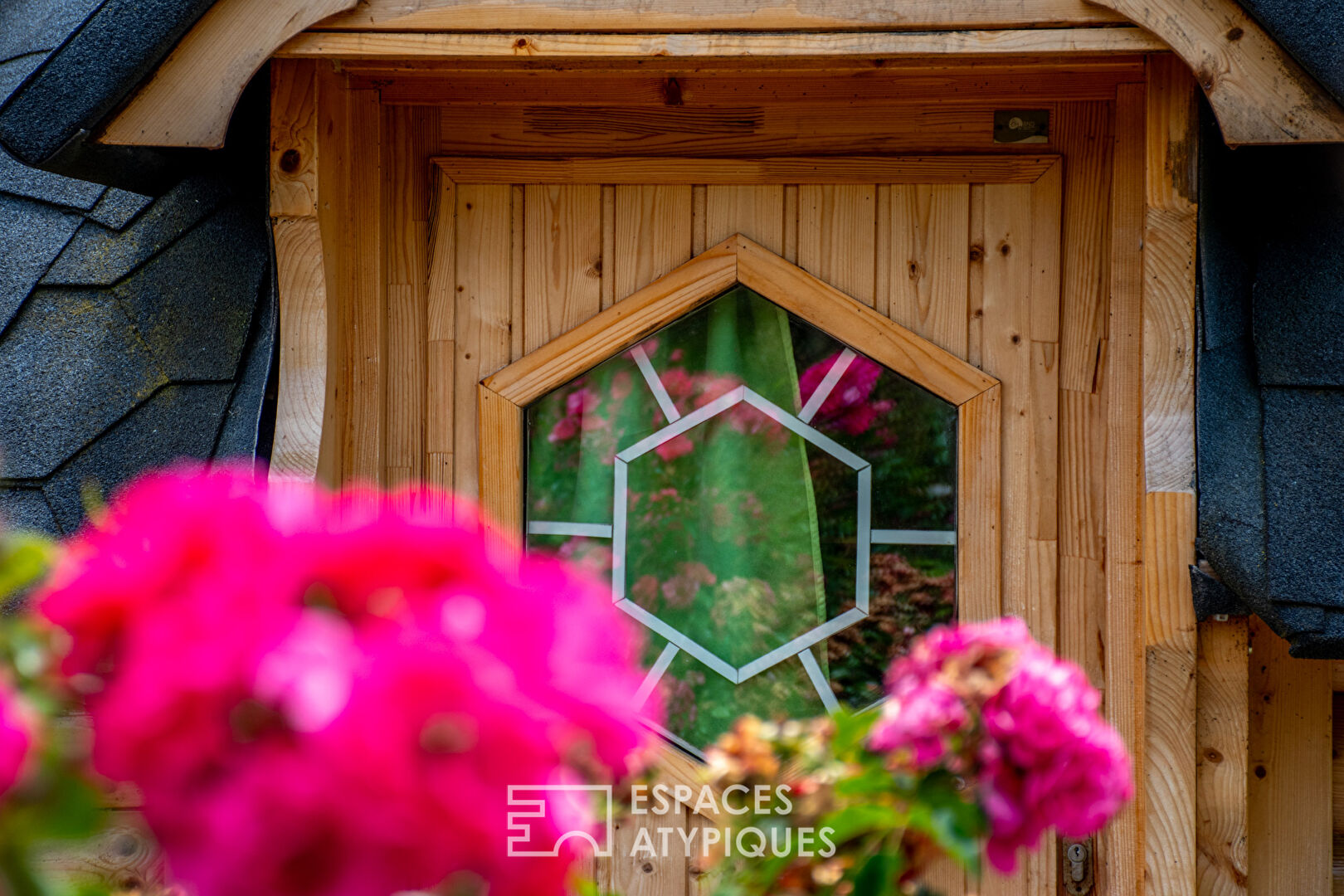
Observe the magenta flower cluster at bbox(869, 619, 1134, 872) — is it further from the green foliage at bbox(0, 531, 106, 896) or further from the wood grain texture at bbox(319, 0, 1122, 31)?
the wood grain texture at bbox(319, 0, 1122, 31)

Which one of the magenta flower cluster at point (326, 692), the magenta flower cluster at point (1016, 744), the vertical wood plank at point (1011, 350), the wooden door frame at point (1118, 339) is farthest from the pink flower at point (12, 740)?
the vertical wood plank at point (1011, 350)

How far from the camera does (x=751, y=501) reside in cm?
154

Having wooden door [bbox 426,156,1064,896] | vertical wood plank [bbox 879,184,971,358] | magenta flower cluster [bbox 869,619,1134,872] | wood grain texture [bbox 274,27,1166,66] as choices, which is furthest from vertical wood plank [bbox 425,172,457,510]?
magenta flower cluster [bbox 869,619,1134,872]

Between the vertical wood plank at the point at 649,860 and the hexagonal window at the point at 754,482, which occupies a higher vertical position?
the hexagonal window at the point at 754,482

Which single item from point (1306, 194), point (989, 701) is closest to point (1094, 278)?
point (1306, 194)

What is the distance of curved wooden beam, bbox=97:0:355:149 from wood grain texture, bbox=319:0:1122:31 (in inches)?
1.9

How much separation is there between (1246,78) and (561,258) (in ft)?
3.03

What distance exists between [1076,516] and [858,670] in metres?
0.38

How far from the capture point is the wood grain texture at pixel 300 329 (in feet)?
4.47

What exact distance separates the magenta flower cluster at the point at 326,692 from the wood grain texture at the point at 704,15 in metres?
0.98

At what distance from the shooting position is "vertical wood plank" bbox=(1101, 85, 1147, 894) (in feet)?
4.55

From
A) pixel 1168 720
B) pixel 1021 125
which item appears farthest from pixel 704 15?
pixel 1168 720

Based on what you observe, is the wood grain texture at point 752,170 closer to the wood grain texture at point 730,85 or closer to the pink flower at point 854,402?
the wood grain texture at point 730,85

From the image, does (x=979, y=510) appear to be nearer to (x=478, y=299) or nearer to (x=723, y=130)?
(x=723, y=130)
